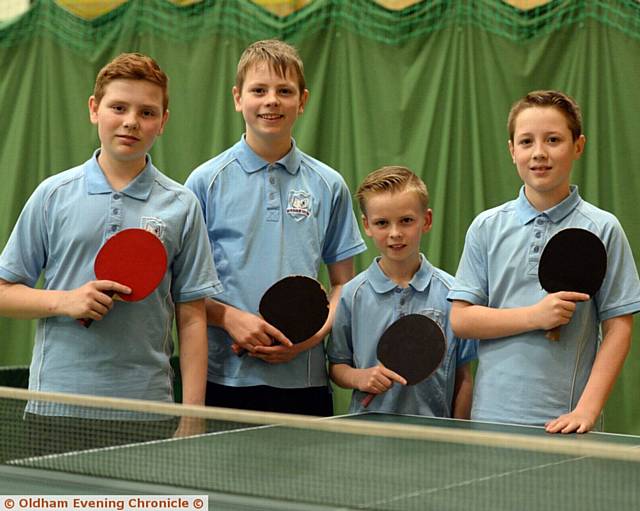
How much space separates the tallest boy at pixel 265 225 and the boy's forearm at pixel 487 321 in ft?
1.52

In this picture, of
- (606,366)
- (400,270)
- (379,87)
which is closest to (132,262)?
(400,270)

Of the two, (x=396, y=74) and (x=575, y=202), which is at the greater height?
(x=396, y=74)

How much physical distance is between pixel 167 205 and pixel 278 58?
663mm

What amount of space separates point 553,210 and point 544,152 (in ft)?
0.52

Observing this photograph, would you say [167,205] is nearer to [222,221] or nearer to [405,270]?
[222,221]

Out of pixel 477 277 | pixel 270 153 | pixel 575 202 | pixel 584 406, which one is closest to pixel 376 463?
pixel 584 406

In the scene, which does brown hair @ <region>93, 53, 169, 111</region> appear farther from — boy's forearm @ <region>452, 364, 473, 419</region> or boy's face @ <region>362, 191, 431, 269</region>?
boy's forearm @ <region>452, 364, 473, 419</region>

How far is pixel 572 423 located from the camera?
2.40m

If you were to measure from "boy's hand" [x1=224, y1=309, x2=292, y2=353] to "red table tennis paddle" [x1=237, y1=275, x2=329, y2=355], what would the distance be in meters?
0.03

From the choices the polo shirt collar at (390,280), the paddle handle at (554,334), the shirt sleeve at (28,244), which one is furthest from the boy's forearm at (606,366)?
the shirt sleeve at (28,244)

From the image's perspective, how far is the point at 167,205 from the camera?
2.64 m

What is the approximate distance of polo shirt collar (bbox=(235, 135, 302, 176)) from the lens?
10.1 ft

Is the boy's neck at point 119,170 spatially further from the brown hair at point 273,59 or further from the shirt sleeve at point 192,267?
the brown hair at point 273,59

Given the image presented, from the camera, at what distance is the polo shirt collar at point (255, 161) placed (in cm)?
306
